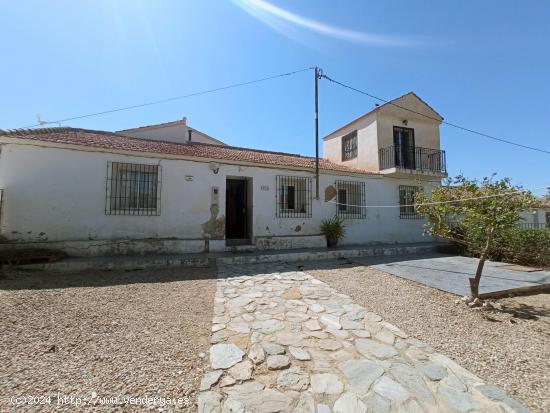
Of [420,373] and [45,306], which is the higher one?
[45,306]

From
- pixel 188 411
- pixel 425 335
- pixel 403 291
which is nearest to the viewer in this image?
pixel 188 411

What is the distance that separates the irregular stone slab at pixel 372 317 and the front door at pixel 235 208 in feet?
21.5

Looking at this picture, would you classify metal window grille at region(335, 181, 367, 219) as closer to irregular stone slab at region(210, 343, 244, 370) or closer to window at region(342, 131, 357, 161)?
window at region(342, 131, 357, 161)

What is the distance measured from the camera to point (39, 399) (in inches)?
84.5

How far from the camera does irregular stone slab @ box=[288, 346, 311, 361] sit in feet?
9.89

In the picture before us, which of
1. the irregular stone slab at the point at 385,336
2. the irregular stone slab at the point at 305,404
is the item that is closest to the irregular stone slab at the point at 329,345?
the irregular stone slab at the point at 385,336

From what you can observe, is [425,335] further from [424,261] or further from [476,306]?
[424,261]

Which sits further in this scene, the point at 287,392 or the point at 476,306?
the point at 476,306

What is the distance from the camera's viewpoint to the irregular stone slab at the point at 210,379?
8.00ft

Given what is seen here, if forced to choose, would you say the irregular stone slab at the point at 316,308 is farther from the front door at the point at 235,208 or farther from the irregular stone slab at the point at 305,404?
the front door at the point at 235,208

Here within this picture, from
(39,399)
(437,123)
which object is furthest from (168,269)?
(437,123)

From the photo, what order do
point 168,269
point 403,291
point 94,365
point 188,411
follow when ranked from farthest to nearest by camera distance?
point 168,269, point 403,291, point 94,365, point 188,411

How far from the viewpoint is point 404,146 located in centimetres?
1342

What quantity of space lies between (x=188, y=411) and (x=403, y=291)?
4923 millimetres
